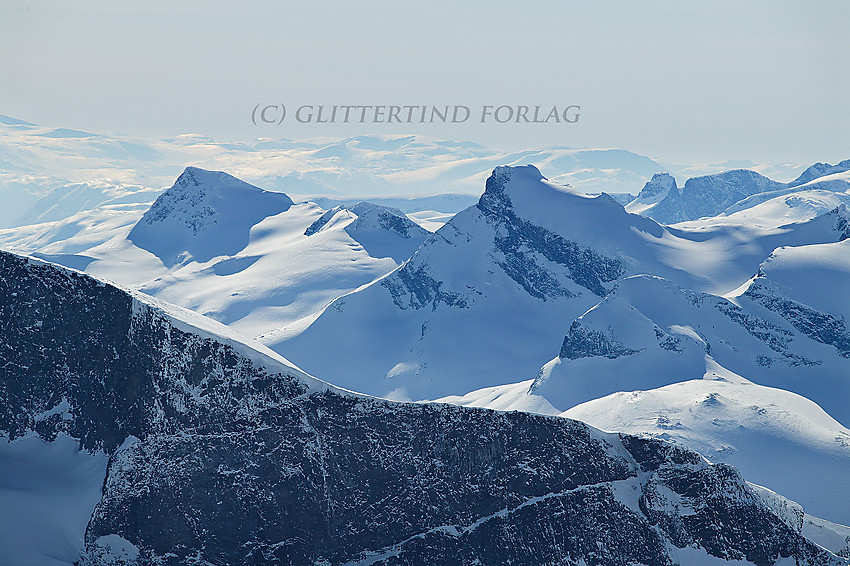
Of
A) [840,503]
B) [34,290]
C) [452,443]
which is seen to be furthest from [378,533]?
[840,503]

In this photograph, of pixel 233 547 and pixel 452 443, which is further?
pixel 452 443

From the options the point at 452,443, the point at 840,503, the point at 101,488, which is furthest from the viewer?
the point at 840,503

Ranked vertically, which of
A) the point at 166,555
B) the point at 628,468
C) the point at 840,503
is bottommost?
the point at 840,503

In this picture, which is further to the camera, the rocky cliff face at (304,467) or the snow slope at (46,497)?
the rocky cliff face at (304,467)

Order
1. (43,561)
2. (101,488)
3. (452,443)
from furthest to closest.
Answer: (452,443), (101,488), (43,561)

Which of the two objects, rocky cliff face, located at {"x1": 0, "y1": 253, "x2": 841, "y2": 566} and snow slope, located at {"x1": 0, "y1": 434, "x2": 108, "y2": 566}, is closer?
snow slope, located at {"x1": 0, "y1": 434, "x2": 108, "y2": 566}

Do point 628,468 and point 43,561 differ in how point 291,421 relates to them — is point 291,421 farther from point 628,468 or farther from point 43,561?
point 628,468

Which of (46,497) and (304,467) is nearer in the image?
(46,497)

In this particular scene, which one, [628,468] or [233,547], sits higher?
[628,468]
